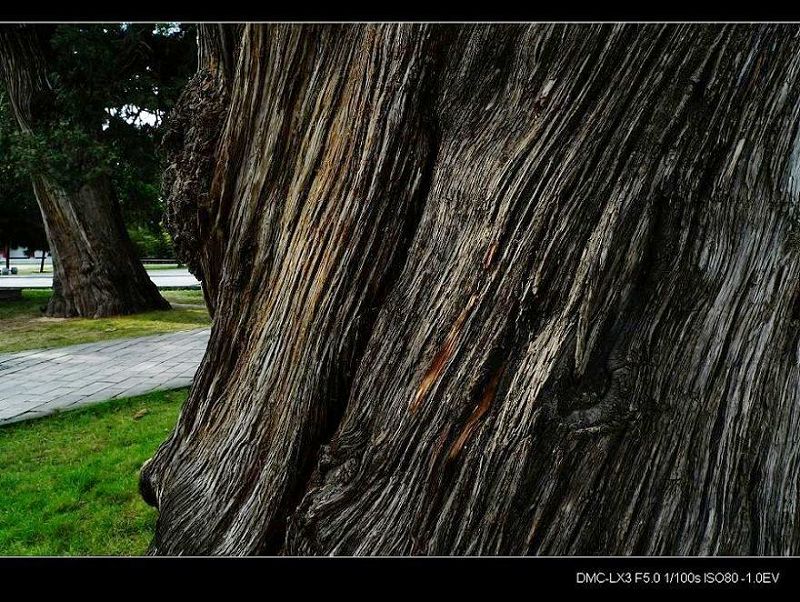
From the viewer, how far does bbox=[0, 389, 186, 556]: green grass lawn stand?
3285 mm

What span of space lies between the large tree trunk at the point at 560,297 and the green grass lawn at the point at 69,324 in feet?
24.2

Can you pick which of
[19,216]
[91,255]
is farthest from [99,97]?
[19,216]

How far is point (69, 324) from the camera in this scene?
10750mm

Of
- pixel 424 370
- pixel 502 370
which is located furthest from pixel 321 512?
pixel 502 370

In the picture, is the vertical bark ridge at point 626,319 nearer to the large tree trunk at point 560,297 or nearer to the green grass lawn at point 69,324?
the large tree trunk at point 560,297

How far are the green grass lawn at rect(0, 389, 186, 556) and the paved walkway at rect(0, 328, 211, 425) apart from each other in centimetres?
40

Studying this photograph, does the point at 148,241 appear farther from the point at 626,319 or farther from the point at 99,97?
the point at 626,319

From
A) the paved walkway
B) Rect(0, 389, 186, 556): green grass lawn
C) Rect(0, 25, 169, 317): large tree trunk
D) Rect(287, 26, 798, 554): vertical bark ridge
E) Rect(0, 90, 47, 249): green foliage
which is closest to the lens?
Rect(287, 26, 798, 554): vertical bark ridge

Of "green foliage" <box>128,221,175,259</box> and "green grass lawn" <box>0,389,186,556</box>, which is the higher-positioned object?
"green foliage" <box>128,221,175,259</box>

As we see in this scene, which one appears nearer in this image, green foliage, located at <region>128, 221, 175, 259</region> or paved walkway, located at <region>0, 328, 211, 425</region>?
paved walkway, located at <region>0, 328, 211, 425</region>

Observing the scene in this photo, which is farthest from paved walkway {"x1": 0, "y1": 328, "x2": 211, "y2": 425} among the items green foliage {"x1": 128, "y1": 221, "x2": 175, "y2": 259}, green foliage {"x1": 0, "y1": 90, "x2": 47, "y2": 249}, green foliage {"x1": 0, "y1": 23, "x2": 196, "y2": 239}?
green foliage {"x1": 0, "y1": 90, "x2": 47, "y2": 249}

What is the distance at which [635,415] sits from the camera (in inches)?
63.5

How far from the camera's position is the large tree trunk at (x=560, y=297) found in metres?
1.61

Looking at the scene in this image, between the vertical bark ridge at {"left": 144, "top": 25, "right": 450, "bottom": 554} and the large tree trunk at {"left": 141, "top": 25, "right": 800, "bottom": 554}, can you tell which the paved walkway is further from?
the large tree trunk at {"left": 141, "top": 25, "right": 800, "bottom": 554}
